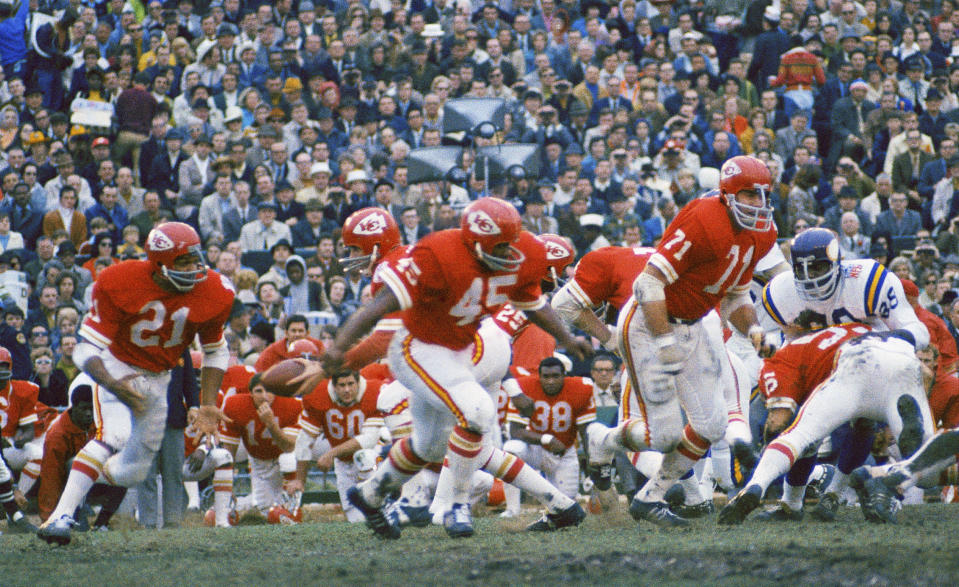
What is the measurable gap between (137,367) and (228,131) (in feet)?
28.7

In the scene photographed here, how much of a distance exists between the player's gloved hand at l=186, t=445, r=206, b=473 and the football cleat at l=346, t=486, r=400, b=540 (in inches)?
139

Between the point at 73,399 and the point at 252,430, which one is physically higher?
the point at 73,399

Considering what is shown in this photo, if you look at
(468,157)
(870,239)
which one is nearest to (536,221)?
(468,157)

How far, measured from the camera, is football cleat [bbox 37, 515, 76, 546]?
21.5 ft

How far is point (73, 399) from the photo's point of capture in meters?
9.22

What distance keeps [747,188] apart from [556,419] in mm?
3719

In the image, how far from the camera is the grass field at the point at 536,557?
Result: 477cm

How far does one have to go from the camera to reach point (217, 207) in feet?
46.4

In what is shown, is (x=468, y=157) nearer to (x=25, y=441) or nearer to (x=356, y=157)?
(x=356, y=157)

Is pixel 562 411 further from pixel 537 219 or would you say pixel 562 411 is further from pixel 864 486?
pixel 537 219

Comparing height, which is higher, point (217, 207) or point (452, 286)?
point (452, 286)

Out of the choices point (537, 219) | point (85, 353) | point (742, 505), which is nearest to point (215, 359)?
point (85, 353)

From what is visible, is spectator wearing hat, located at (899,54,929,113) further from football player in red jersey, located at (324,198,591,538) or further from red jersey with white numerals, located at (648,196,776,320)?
football player in red jersey, located at (324,198,591,538)

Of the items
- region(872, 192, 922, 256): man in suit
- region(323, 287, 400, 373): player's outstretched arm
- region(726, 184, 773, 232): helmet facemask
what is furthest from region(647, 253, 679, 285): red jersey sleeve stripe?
region(872, 192, 922, 256): man in suit
